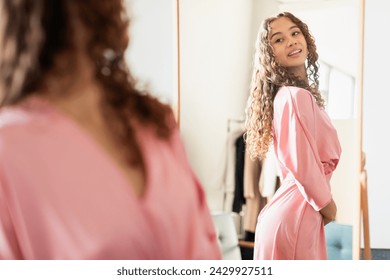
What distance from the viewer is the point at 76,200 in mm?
785

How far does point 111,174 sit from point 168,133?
5.1 inches


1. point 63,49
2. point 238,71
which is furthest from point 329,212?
point 63,49

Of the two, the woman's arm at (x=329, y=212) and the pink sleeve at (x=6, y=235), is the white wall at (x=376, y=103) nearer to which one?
the woman's arm at (x=329, y=212)

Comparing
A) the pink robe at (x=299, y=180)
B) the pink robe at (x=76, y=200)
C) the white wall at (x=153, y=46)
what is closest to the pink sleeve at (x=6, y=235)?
the pink robe at (x=76, y=200)

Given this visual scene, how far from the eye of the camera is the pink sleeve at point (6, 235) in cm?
73

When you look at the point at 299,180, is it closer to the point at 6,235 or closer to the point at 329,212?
the point at 329,212

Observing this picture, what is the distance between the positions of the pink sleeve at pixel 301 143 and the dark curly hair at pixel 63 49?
26cm

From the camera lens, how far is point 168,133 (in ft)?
2.81

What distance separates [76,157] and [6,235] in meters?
0.16

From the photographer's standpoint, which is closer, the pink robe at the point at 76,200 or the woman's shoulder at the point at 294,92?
the pink robe at the point at 76,200

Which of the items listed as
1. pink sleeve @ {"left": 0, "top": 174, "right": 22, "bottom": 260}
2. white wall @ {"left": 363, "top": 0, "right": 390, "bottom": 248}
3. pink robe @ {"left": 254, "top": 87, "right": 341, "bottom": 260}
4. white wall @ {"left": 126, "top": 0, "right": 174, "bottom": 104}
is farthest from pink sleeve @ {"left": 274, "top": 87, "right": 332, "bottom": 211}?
pink sleeve @ {"left": 0, "top": 174, "right": 22, "bottom": 260}

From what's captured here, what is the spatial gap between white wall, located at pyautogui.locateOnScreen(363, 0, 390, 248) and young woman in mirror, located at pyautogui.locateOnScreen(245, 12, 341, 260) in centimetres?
9

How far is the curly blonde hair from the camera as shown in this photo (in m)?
0.99

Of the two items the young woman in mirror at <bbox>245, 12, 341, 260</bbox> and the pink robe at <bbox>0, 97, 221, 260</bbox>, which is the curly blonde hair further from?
the pink robe at <bbox>0, 97, 221, 260</bbox>
